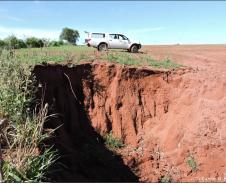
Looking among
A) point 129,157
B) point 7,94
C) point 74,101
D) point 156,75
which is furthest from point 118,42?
point 7,94

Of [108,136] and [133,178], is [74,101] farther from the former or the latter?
[133,178]

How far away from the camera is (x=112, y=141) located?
11922 millimetres

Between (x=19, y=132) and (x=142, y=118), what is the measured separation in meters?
7.15

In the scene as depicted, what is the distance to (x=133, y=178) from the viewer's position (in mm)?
10164

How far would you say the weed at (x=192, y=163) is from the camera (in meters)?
10.5

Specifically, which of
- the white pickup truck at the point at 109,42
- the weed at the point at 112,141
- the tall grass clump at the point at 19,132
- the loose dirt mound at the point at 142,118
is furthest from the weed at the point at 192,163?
the white pickup truck at the point at 109,42

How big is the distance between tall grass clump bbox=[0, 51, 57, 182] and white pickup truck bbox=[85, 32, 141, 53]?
9.90 m

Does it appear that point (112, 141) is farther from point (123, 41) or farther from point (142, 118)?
point (123, 41)

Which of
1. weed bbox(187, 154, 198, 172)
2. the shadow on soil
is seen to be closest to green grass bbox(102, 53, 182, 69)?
the shadow on soil

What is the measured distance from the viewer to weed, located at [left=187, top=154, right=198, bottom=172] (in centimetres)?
1047

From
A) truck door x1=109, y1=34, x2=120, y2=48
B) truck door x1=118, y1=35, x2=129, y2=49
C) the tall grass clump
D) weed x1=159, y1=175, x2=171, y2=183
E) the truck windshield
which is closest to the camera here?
the tall grass clump

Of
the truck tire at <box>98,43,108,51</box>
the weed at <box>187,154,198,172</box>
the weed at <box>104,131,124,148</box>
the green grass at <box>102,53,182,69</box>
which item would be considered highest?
the truck tire at <box>98,43,108,51</box>

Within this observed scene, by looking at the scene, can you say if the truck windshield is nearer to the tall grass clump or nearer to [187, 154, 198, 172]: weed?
[187, 154, 198, 172]: weed

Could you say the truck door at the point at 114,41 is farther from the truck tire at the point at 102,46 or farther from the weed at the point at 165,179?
the weed at the point at 165,179
